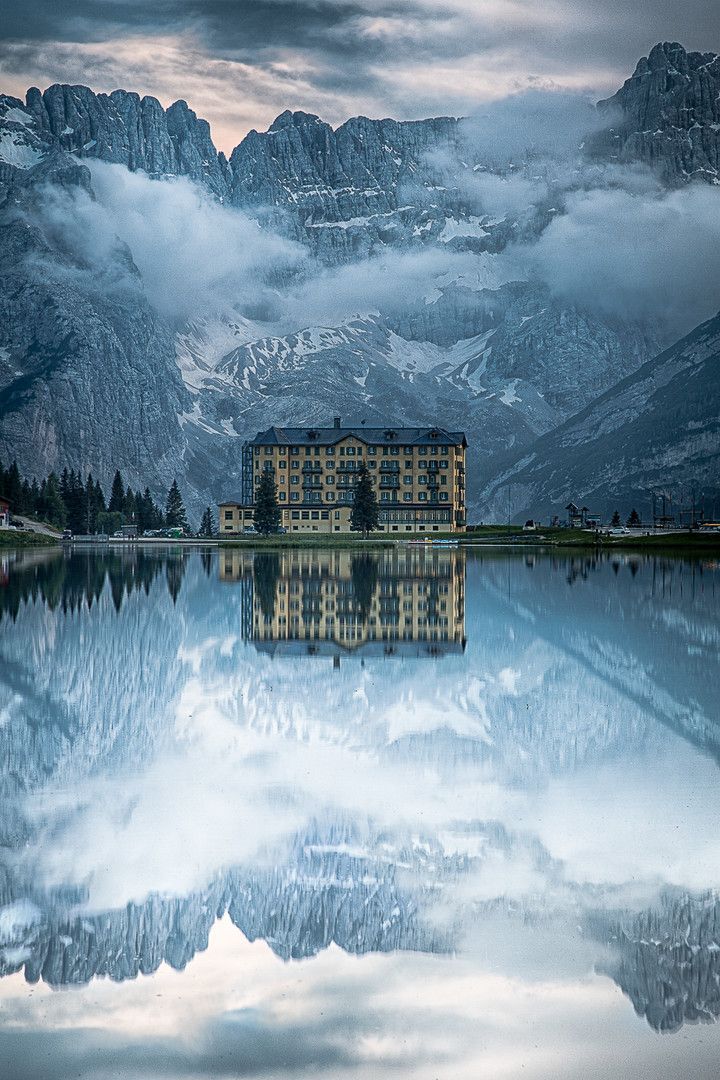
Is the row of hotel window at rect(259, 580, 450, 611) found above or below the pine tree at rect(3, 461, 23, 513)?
below

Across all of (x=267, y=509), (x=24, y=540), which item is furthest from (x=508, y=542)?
(x=24, y=540)

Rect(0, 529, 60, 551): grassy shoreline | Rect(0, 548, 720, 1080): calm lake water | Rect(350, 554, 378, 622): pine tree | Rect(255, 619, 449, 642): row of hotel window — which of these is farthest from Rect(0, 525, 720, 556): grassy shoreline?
Rect(0, 548, 720, 1080): calm lake water

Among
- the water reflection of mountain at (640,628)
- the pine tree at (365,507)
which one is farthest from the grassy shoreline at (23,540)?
the water reflection of mountain at (640,628)

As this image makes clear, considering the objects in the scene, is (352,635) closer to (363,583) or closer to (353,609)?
(353,609)

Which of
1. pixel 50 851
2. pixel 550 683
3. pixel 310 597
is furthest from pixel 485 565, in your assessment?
pixel 50 851

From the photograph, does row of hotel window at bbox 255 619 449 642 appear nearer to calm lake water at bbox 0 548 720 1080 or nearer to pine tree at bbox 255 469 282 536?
calm lake water at bbox 0 548 720 1080

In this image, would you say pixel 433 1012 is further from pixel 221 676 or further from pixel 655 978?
pixel 221 676
